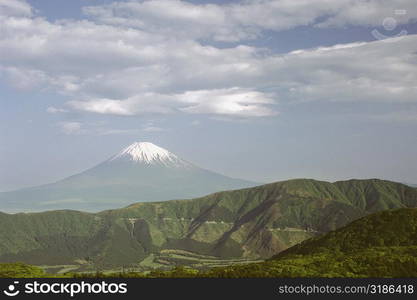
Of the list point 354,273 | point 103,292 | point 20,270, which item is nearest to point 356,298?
point 103,292

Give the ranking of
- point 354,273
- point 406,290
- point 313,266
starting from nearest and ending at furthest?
point 406,290 < point 354,273 < point 313,266

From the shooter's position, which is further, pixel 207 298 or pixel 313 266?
pixel 313 266

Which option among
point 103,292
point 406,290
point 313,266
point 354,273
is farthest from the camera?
point 313,266

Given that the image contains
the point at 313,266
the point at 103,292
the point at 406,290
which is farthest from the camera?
the point at 313,266

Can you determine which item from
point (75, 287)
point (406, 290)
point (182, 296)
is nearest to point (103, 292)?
point (75, 287)

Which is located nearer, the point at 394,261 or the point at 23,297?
the point at 23,297

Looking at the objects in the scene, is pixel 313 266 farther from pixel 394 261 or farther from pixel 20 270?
pixel 20 270

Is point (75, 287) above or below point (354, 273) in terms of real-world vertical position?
above

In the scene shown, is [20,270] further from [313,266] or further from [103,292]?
[103,292]

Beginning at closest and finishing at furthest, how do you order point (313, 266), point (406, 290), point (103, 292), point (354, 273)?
point (103, 292) < point (406, 290) < point (354, 273) < point (313, 266)
